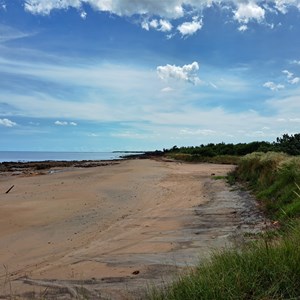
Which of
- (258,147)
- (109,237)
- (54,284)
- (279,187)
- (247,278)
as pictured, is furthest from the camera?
(258,147)

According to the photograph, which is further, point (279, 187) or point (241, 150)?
point (241, 150)

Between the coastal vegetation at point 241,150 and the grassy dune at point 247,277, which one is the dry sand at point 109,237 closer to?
the grassy dune at point 247,277

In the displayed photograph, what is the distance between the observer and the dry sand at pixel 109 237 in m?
5.73

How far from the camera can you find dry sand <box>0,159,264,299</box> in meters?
5.73

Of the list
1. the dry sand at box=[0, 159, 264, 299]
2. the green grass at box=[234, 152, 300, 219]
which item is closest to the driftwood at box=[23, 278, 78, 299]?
the dry sand at box=[0, 159, 264, 299]

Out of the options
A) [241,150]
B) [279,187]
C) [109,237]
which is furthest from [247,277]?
[241,150]

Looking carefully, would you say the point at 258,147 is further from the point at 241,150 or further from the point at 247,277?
the point at 247,277

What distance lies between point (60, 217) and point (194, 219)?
401cm

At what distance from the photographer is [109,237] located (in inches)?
364

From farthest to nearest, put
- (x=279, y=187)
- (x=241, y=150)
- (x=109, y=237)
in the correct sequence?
(x=241, y=150), (x=279, y=187), (x=109, y=237)

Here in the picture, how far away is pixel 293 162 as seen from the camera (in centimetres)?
1320

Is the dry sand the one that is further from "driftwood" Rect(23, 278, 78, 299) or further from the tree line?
the tree line

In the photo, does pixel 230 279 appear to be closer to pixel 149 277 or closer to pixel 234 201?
pixel 149 277

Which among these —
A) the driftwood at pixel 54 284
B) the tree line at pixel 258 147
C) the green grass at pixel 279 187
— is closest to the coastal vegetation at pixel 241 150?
the tree line at pixel 258 147
